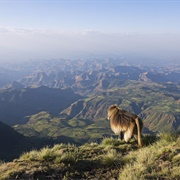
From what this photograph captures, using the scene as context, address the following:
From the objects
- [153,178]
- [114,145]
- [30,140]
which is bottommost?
[30,140]

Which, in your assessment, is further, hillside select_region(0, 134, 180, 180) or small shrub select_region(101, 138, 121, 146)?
small shrub select_region(101, 138, 121, 146)

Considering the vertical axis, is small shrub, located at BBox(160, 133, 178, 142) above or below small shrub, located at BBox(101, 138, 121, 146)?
above

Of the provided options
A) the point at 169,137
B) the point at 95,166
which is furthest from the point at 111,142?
the point at 95,166

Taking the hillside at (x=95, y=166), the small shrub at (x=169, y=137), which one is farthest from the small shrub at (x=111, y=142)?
the hillside at (x=95, y=166)

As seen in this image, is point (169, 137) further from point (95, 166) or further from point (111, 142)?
point (95, 166)

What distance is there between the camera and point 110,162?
9797mm

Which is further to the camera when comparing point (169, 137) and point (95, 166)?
point (169, 137)

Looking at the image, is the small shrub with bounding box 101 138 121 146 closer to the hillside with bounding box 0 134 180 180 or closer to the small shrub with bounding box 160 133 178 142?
the small shrub with bounding box 160 133 178 142

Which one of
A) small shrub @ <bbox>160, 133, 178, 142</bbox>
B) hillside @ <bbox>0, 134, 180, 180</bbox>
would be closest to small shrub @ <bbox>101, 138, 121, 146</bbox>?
small shrub @ <bbox>160, 133, 178, 142</bbox>

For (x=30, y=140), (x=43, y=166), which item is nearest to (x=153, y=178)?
(x=43, y=166)

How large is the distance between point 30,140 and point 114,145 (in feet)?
636

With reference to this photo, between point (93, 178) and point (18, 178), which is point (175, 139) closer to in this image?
point (93, 178)

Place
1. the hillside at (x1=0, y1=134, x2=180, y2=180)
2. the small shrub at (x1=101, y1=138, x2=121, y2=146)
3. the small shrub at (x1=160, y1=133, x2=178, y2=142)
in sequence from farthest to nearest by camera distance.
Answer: the small shrub at (x1=101, y1=138, x2=121, y2=146)
the small shrub at (x1=160, y1=133, x2=178, y2=142)
the hillside at (x1=0, y1=134, x2=180, y2=180)

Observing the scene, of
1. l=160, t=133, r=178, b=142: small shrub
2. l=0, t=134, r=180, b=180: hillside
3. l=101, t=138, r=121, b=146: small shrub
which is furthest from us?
l=101, t=138, r=121, b=146: small shrub
